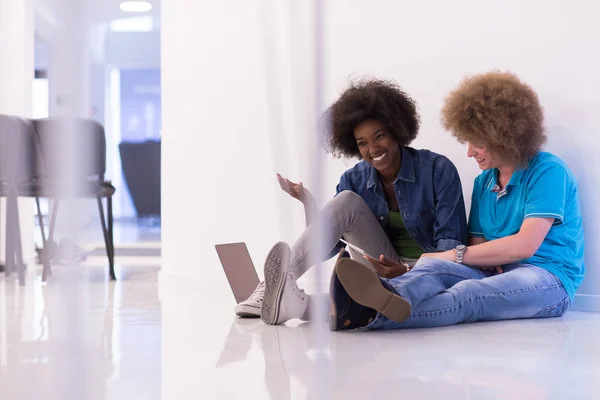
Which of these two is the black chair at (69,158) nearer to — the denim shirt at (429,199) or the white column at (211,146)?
the denim shirt at (429,199)

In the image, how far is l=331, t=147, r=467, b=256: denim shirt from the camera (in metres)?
1.75

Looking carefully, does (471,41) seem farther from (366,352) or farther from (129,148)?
(129,148)

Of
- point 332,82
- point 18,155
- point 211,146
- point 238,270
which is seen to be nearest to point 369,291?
point 238,270

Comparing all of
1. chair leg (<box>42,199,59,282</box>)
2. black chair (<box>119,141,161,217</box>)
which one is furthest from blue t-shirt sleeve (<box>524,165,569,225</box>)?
chair leg (<box>42,199,59,282</box>)

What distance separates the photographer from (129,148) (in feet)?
1.79

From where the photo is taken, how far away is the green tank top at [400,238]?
1.89m

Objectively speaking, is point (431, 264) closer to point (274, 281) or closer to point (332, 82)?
point (274, 281)

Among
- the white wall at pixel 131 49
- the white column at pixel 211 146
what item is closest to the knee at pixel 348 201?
the white column at pixel 211 146

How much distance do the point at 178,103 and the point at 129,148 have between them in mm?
1969

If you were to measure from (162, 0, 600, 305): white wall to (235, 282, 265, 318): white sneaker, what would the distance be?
341 mm

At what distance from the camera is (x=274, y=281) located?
4.91 feet

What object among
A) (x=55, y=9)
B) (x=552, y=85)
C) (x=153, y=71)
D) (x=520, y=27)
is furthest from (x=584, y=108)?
(x=55, y=9)

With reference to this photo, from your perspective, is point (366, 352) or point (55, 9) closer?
point (55, 9)

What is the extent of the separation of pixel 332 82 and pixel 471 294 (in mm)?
977
